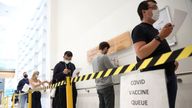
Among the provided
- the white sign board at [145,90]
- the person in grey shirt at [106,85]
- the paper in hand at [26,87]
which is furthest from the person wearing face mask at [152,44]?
the paper in hand at [26,87]

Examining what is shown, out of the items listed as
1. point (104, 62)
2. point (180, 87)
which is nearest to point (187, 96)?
point (180, 87)

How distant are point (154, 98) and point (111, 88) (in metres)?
1.61

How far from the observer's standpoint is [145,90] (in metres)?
1.39

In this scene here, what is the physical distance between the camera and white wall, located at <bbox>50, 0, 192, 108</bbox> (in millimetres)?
2393

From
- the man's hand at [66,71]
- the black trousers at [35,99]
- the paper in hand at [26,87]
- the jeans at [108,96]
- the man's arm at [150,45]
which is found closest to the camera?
the man's arm at [150,45]

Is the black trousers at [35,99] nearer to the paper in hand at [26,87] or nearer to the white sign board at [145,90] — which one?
the paper in hand at [26,87]

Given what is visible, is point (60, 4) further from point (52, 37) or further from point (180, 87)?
point (180, 87)

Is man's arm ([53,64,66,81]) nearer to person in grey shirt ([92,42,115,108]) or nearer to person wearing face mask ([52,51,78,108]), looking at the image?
person wearing face mask ([52,51,78,108])

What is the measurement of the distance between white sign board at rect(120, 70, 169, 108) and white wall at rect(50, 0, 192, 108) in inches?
36.7

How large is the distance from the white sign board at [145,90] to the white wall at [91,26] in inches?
36.7

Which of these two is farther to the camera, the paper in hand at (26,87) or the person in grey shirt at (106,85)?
the paper in hand at (26,87)

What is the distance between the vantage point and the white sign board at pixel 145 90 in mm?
1310

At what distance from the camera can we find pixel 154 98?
1.34m

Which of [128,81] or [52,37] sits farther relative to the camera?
Result: [52,37]
